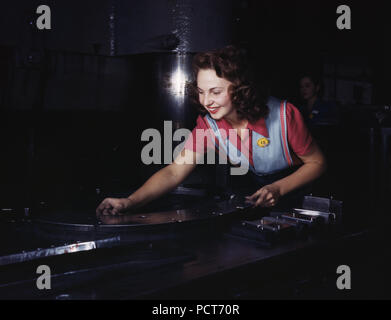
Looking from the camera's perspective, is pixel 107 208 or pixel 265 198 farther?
pixel 265 198

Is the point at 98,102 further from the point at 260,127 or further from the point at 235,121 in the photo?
the point at 260,127

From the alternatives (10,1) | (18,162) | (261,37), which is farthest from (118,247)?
(261,37)

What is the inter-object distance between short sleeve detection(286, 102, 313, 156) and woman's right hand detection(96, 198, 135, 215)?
875mm

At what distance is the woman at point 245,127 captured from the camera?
1.92 metres

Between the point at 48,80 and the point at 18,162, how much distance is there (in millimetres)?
366

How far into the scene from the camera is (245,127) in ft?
6.84

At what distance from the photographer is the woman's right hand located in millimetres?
1482

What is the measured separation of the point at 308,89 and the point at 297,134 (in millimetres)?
1430

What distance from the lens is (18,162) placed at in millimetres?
1727
